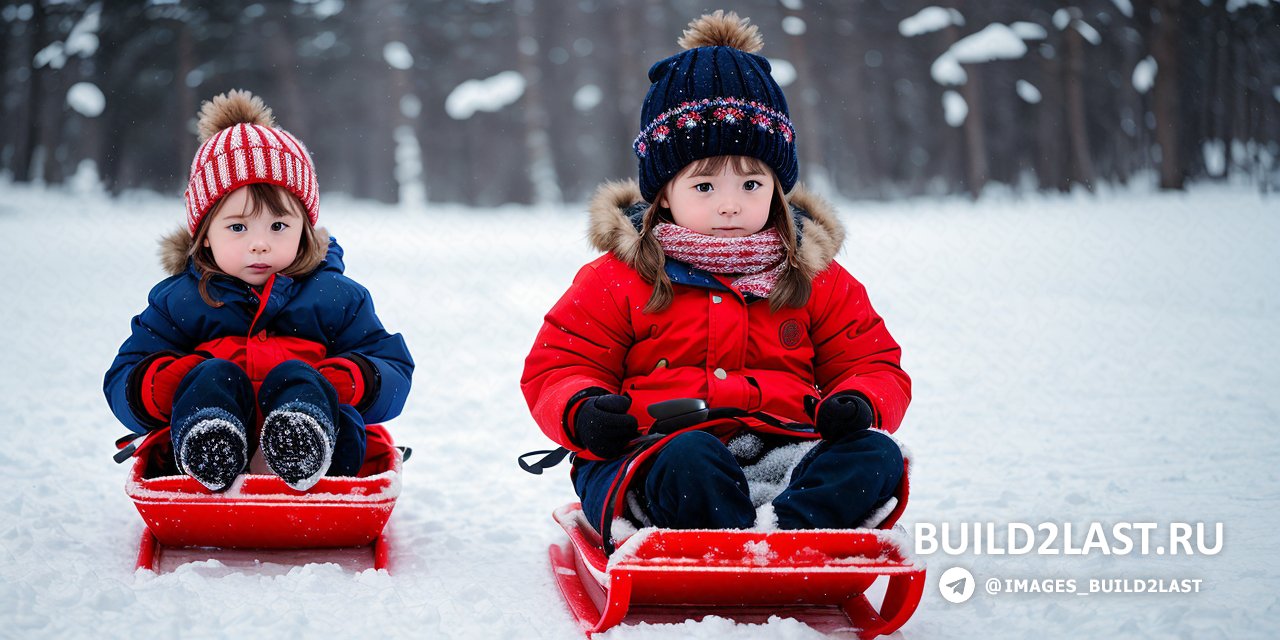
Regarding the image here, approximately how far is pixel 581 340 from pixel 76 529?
1.44m

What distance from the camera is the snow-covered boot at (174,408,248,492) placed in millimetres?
2199

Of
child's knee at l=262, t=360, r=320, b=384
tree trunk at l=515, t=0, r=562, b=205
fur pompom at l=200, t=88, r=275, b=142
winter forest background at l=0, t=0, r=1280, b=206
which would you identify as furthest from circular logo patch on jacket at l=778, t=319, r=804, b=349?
tree trunk at l=515, t=0, r=562, b=205

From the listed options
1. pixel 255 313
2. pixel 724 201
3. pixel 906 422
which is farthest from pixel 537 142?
pixel 724 201

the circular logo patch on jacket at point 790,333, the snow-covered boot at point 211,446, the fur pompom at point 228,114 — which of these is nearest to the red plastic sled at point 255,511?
the snow-covered boot at point 211,446

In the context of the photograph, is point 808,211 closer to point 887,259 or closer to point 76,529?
point 76,529

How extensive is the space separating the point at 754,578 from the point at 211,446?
116 centimetres

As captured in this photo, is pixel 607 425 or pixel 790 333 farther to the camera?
pixel 790 333

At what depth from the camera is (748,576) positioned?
1.99 meters

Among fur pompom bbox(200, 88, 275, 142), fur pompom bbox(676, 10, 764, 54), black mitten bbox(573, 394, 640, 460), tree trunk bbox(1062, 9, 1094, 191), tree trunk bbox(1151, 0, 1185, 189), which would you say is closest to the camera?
black mitten bbox(573, 394, 640, 460)

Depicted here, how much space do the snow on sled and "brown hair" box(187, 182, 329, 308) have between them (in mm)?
1014

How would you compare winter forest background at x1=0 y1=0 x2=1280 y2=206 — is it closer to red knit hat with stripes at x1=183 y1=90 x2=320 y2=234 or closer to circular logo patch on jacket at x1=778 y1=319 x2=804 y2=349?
circular logo patch on jacket at x1=778 y1=319 x2=804 y2=349

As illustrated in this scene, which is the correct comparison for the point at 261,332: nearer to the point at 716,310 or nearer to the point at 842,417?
the point at 716,310

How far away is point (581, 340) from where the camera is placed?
7.91 ft

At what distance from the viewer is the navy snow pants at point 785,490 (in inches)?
78.7
